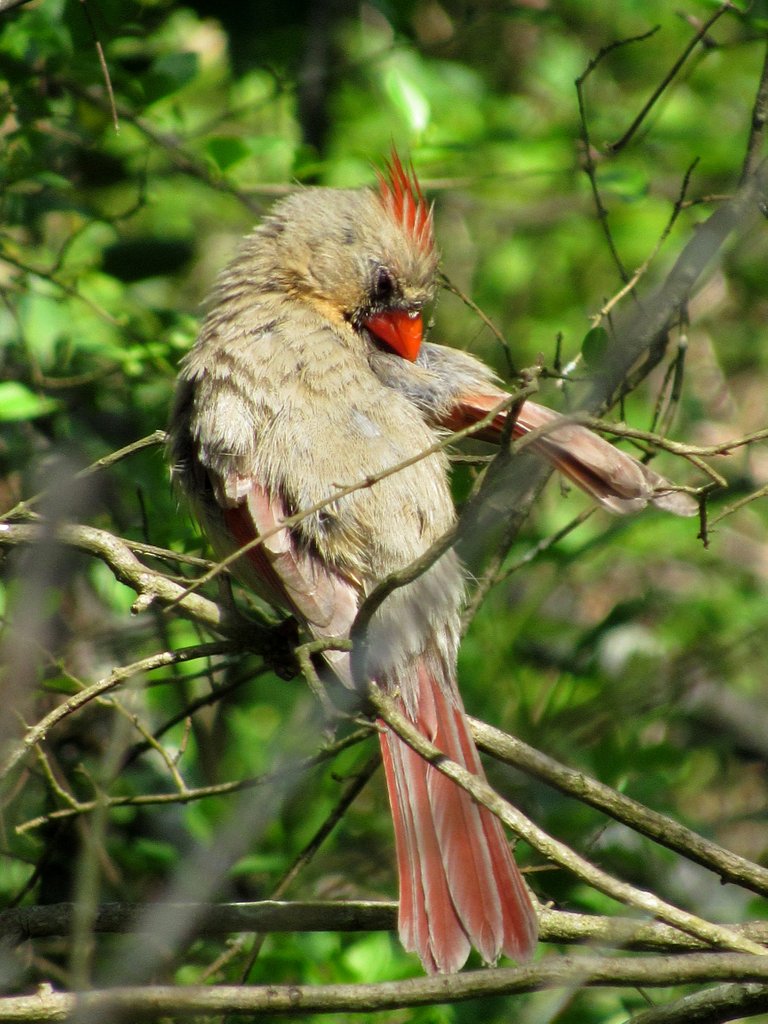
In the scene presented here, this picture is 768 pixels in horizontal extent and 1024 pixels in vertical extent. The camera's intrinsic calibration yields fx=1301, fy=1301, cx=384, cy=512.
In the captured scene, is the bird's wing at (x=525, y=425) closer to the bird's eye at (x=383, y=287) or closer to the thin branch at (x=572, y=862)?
the bird's eye at (x=383, y=287)

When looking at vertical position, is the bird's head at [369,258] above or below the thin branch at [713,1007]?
above

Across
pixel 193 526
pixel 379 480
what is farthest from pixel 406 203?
pixel 379 480

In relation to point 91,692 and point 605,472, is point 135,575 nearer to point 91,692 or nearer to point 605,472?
point 91,692

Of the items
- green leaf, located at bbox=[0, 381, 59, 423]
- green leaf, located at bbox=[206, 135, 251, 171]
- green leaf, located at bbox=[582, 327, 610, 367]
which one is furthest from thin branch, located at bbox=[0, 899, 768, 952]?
green leaf, located at bbox=[206, 135, 251, 171]

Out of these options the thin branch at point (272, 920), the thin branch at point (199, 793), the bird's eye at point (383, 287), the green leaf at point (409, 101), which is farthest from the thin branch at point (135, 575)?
the green leaf at point (409, 101)

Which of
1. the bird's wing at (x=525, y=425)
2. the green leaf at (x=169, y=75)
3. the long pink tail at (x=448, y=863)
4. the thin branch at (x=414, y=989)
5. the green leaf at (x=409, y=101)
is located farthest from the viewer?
the green leaf at (x=409, y=101)

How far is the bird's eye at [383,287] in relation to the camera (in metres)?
3.67

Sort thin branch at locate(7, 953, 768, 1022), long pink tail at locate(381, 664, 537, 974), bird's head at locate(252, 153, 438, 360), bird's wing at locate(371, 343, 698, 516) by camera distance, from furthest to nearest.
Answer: bird's head at locate(252, 153, 438, 360) < bird's wing at locate(371, 343, 698, 516) < long pink tail at locate(381, 664, 537, 974) < thin branch at locate(7, 953, 768, 1022)

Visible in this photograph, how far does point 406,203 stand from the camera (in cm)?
377

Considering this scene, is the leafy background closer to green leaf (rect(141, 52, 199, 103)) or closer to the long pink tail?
green leaf (rect(141, 52, 199, 103))

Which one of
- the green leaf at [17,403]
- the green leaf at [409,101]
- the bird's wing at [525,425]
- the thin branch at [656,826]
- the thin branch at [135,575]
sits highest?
the green leaf at [409,101]

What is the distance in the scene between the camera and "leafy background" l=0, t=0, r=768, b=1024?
3537mm

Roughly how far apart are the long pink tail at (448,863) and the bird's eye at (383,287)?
121 centimetres

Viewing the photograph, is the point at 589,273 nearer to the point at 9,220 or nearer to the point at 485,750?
the point at 9,220
